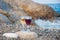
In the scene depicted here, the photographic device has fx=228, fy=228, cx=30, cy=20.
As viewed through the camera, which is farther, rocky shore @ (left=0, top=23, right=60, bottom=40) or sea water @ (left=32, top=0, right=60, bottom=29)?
sea water @ (left=32, top=0, right=60, bottom=29)

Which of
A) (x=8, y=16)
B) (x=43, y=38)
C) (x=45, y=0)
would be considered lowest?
(x=43, y=38)

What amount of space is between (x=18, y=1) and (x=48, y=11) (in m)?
0.46

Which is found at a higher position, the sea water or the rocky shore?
the sea water

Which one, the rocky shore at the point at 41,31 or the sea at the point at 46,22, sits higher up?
the sea at the point at 46,22

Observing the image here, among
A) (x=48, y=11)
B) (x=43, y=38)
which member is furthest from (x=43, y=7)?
(x=43, y=38)

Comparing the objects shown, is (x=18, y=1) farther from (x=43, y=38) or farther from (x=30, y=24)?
(x=43, y=38)

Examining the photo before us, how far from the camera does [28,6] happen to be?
3.33 meters

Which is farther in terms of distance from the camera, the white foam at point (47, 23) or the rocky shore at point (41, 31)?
the white foam at point (47, 23)

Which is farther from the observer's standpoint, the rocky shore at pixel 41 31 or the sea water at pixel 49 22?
the sea water at pixel 49 22

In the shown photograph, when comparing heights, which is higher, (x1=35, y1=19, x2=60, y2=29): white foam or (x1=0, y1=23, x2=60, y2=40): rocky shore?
(x1=35, y1=19, x2=60, y2=29): white foam

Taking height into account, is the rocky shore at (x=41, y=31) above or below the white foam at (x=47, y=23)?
below

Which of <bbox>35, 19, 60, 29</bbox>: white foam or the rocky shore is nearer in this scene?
the rocky shore

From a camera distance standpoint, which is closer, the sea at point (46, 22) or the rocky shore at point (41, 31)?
the rocky shore at point (41, 31)

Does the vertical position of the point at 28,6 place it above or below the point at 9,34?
above
